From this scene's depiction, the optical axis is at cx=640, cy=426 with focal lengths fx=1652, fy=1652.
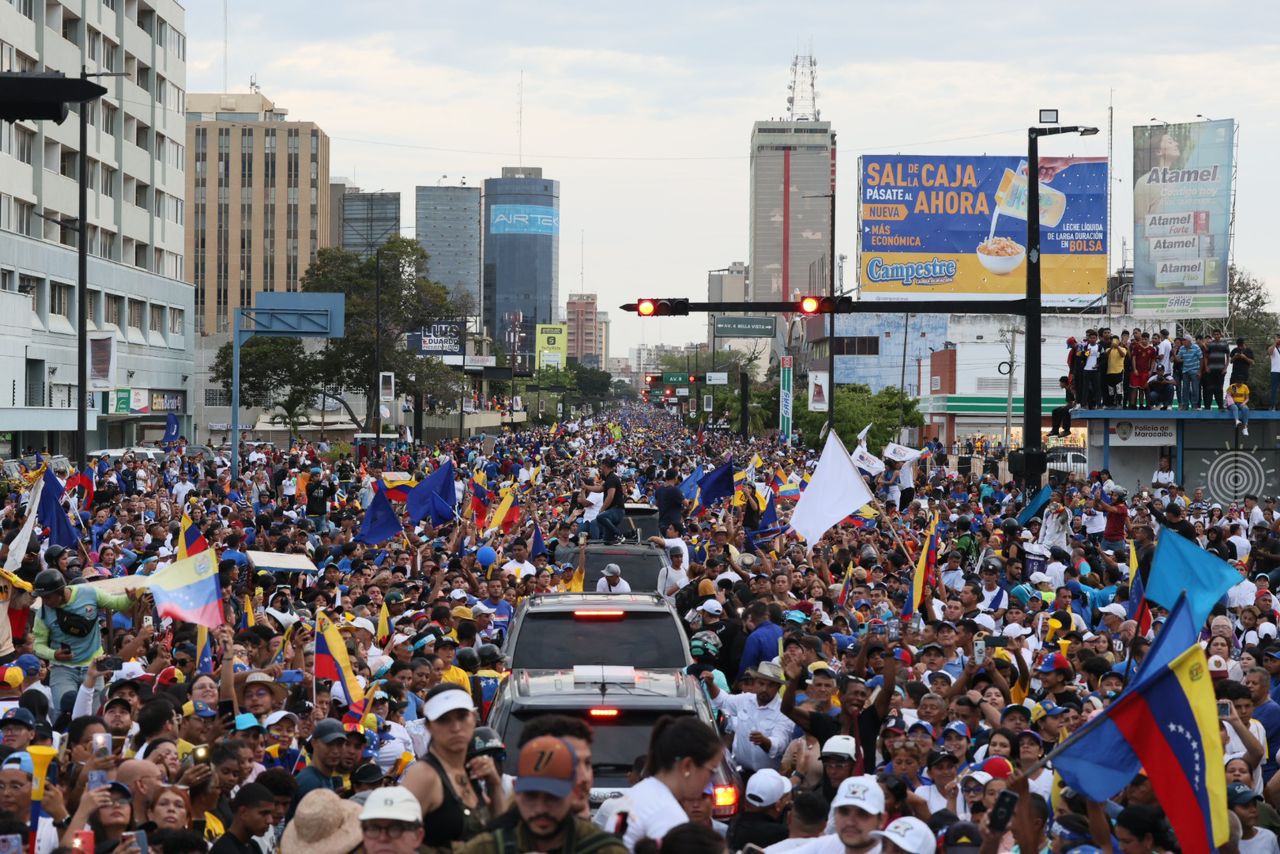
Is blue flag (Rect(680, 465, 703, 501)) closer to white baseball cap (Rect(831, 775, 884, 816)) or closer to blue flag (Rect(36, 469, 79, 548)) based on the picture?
blue flag (Rect(36, 469, 79, 548))

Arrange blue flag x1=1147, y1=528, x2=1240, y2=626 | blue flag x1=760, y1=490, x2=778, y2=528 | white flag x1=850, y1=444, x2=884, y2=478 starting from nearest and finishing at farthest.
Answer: blue flag x1=1147, y1=528, x2=1240, y2=626 → blue flag x1=760, y1=490, x2=778, y2=528 → white flag x1=850, y1=444, x2=884, y2=478

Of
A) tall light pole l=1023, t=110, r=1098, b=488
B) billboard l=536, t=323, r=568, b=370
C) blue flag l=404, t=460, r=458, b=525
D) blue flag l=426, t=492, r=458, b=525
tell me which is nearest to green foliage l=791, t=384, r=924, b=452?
blue flag l=404, t=460, r=458, b=525

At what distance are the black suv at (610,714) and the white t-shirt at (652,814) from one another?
2.09m

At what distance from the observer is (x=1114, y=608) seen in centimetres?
1364

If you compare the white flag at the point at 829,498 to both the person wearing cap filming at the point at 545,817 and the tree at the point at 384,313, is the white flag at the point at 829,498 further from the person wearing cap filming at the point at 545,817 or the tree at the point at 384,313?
the tree at the point at 384,313

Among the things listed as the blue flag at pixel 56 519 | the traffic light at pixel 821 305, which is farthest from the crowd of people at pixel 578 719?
the traffic light at pixel 821 305

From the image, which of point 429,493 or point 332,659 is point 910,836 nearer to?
point 332,659

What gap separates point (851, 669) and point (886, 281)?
44.3m

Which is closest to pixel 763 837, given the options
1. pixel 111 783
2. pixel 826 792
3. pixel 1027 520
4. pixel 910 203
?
pixel 826 792

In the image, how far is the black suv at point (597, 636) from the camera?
10367mm

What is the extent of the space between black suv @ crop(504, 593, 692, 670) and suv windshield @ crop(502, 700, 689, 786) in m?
1.71

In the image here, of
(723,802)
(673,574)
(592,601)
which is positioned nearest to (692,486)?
(673,574)

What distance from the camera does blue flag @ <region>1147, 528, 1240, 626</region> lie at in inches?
465

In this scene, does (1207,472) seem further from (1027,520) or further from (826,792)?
(826,792)
